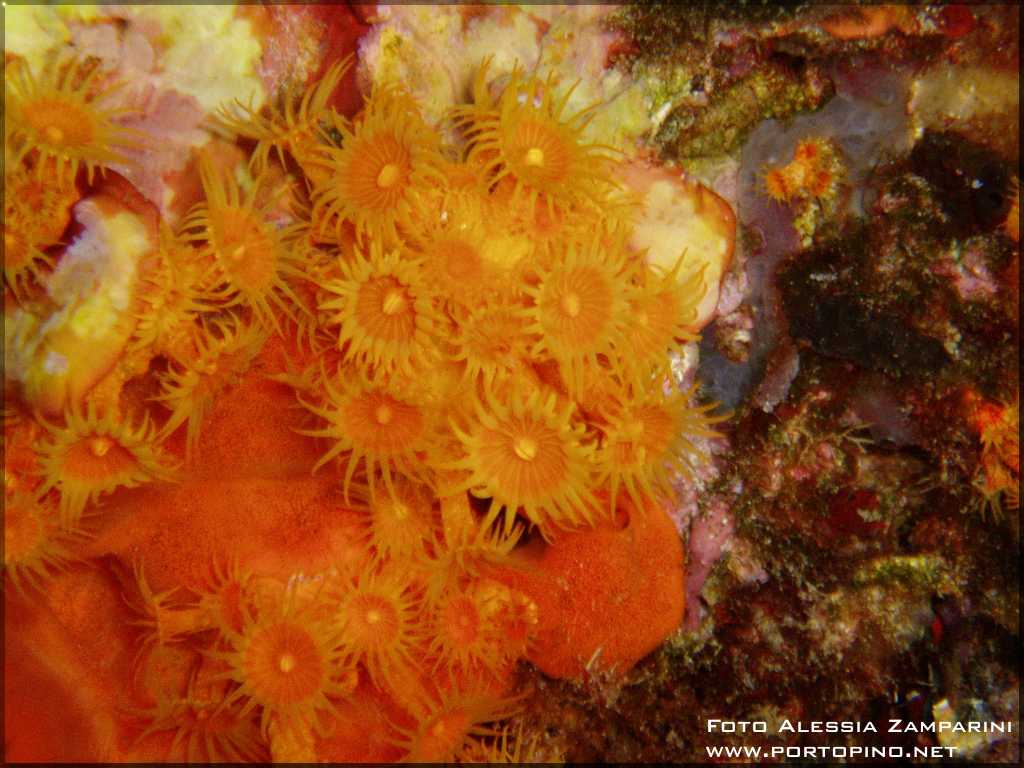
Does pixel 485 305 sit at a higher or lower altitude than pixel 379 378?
higher

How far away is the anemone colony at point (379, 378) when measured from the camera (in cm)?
278

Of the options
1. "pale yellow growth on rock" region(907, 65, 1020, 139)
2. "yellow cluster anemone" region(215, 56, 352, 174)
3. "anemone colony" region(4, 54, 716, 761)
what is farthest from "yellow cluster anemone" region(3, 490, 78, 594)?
"pale yellow growth on rock" region(907, 65, 1020, 139)

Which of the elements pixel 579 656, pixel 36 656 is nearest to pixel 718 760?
pixel 579 656

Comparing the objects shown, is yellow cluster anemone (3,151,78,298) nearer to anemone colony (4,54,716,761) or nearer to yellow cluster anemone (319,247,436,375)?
anemone colony (4,54,716,761)

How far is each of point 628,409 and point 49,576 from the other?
2.56 m

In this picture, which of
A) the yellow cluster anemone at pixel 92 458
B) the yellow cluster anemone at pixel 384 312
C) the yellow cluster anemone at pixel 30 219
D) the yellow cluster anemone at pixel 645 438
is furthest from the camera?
the yellow cluster anemone at pixel 645 438

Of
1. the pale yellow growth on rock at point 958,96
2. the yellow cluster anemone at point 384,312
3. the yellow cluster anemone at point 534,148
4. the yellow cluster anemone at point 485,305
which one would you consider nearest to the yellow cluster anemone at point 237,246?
the yellow cluster anemone at point 485,305

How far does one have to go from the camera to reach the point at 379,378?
2836mm

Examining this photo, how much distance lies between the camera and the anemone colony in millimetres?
2777

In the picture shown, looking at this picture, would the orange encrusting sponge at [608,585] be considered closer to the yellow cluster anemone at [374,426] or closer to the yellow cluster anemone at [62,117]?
the yellow cluster anemone at [374,426]

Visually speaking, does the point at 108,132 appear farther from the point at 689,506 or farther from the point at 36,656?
the point at 689,506

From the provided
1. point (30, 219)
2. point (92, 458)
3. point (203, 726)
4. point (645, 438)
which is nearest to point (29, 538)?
point (92, 458)

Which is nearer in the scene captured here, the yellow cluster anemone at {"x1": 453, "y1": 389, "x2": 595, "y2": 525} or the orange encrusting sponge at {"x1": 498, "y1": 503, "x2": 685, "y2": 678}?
the yellow cluster anemone at {"x1": 453, "y1": 389, "x2": 595, "y2": 525}

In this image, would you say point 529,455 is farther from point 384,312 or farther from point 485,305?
point 384,312
